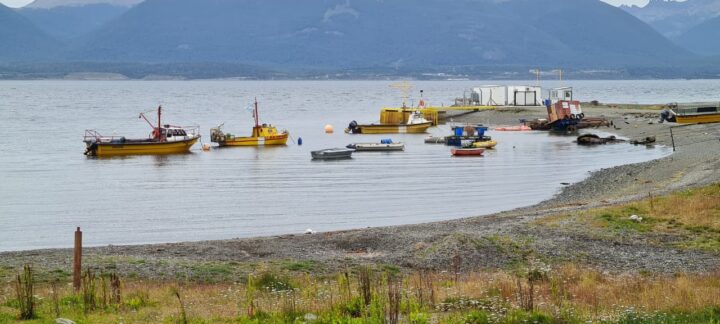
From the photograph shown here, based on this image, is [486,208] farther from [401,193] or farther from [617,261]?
[617,261]

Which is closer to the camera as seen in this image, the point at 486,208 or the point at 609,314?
the point at 609,314

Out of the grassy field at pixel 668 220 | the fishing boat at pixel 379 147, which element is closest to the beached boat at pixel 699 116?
the fishing boat at pixel 379 147

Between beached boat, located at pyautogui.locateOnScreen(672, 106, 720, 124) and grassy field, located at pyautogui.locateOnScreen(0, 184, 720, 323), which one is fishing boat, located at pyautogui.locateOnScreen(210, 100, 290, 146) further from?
grassy field, located at pyautogui.locateOnScreen(0, 184, 720, 323)

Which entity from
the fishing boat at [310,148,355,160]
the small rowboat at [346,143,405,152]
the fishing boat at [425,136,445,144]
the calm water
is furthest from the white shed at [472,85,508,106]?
the fishing boat at [310,148,355,160]

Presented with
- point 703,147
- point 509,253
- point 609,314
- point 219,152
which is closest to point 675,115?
point 703,147

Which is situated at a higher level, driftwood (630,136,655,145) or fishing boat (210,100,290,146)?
fishing boat (210,100,290,146)

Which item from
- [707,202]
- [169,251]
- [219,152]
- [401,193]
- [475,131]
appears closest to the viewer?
[169,251]

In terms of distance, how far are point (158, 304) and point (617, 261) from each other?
10.7m

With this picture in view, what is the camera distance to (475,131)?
80438 mm

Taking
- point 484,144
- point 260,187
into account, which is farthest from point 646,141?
point 260,187

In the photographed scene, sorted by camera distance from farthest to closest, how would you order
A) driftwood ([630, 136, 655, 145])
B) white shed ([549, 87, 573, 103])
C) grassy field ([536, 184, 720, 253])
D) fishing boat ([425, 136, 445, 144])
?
1. white shed ([549, 87, 573, 103])
2. fishing boat ([425, 136, 445, 144])
3. driftwood ([630, 136, 655, 145])
4. grassy field ([536, 184, 720, 253])

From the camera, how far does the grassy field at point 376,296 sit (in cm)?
1452

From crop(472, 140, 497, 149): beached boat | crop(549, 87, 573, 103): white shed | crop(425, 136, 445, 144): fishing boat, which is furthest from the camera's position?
crop(549, 87, 573, 103): white shed

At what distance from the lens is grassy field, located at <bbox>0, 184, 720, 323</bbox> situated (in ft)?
47.6
